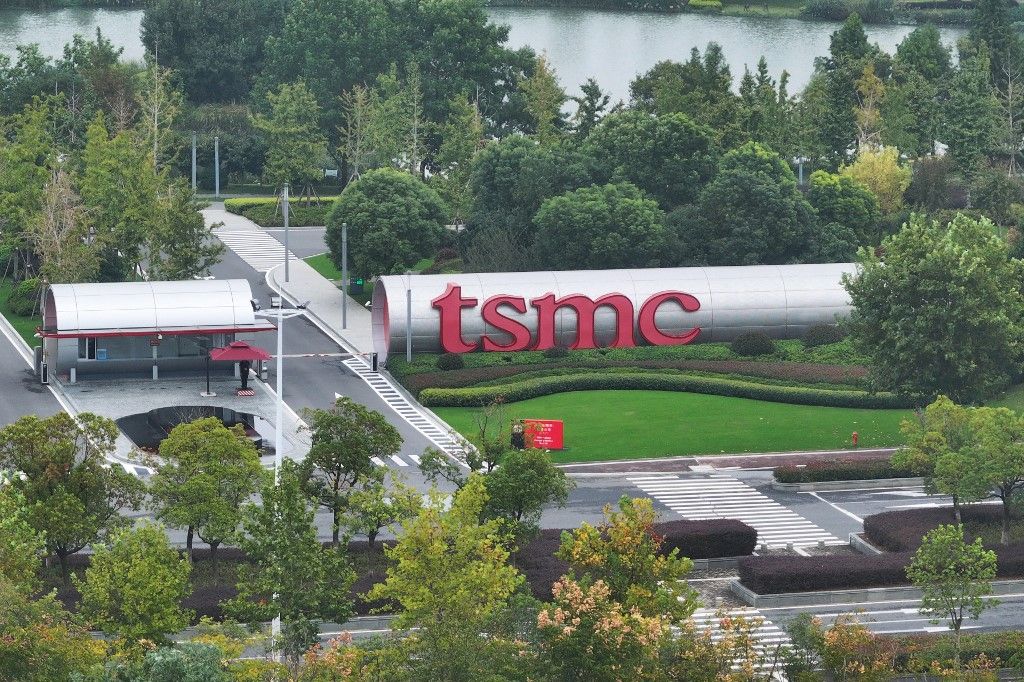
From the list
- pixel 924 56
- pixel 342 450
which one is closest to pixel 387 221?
pixel 342 450

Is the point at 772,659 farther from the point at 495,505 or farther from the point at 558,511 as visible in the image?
the point at 558,511

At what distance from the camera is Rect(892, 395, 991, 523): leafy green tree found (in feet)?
271

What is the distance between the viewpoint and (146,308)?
108375 millimetres

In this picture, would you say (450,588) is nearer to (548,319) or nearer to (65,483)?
(65,483)

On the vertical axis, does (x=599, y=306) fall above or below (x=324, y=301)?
above

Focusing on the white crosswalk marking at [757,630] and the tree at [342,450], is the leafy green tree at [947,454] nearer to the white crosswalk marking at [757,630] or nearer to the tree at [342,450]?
the white crosswalk marking at [757,630]

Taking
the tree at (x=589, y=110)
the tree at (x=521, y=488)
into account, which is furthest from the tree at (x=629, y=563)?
the tree at (x=589, y=110)

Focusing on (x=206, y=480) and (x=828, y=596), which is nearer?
(x=206, y=480)

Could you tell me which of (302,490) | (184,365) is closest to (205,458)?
(302,490)

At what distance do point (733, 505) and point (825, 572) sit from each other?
12.4m

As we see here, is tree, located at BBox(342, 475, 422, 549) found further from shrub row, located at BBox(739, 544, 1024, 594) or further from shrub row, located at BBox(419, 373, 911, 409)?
shrub row, located at BBox(419, 373, 911, 409)

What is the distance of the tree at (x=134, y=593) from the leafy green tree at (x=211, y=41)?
118 metres

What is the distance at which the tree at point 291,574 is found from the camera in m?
64.9

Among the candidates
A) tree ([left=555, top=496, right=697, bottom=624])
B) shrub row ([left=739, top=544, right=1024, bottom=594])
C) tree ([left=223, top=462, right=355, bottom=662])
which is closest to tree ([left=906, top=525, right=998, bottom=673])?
shrub row ([left=739, top=544, right=1024, bottom=594])
